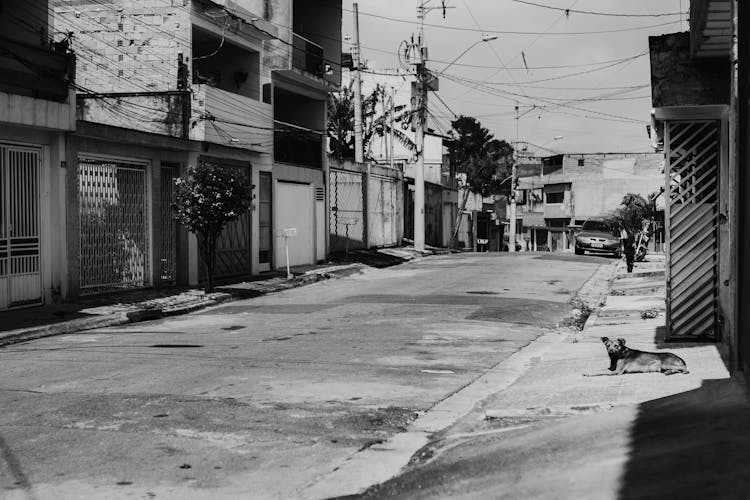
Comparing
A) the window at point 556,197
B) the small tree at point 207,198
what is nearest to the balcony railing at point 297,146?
the small tree at point 207,198

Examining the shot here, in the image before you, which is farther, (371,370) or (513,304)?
(513,304)

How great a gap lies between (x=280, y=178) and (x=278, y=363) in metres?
20.8

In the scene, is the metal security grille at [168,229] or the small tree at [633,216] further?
the small tree at [633,216]

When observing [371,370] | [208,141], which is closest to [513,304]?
[371,370]

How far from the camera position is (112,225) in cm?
2208

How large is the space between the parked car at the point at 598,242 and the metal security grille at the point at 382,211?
885 centimetres

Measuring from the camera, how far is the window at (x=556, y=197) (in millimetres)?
85156

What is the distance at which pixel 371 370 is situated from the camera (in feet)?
36.7

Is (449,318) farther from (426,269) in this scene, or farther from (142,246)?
(426,269)

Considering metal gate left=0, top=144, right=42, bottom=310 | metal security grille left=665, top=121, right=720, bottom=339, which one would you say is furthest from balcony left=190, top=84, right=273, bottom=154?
metal security grille left=665, top=121, right=720, bottom=339

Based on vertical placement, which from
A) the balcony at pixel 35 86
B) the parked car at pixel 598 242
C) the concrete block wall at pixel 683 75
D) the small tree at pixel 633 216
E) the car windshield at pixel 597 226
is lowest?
the parked car at pixel 598 242

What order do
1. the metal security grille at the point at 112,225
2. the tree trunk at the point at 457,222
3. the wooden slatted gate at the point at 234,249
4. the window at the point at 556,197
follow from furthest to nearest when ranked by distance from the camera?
the window at the point at 556,197, the tree trunk at the point at 457,222, the wooden slatted gate at the point at 234,249, the metal security grille at the point at 112,225

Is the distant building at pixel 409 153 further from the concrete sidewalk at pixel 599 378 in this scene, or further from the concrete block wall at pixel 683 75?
→ the concrete block wall at pixel 683 75

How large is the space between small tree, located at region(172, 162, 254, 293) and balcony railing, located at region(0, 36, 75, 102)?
3.60m
